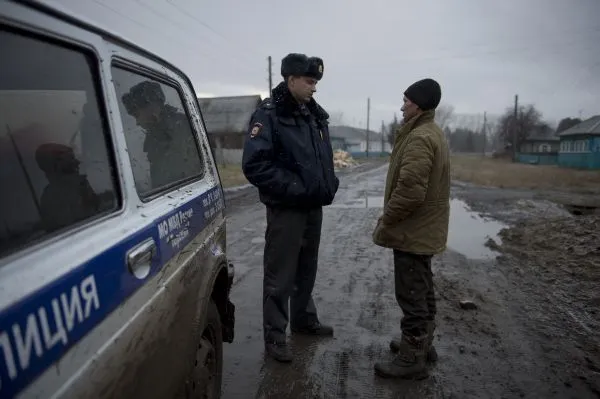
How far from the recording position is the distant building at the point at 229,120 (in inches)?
1481

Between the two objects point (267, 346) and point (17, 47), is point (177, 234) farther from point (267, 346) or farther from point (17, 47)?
point (267, 346)

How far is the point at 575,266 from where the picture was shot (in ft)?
18.7

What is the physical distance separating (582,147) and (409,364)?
165 feet

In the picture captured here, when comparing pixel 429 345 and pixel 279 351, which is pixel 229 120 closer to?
pixel 279 351

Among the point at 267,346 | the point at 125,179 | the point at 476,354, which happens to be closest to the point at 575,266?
the point at 476,354

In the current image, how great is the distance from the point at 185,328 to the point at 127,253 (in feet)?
1.97

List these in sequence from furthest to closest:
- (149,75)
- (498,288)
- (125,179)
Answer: (498,288)
(149,75)
(125,179)

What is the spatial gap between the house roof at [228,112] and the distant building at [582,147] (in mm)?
29324

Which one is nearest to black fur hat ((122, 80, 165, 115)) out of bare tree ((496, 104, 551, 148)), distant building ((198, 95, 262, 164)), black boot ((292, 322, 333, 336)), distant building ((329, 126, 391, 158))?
black boot ((292, 322, 333, 336))

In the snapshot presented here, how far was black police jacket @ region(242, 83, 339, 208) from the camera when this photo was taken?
3.13 meters

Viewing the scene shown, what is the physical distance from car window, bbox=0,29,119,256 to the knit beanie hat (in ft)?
7.12

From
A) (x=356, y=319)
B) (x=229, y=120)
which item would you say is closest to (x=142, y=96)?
A: (x=356, y=319)

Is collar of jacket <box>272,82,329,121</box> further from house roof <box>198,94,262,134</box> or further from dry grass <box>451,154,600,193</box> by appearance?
house roof <box>198,94,262,134</box>

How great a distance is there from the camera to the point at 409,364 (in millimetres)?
3160
